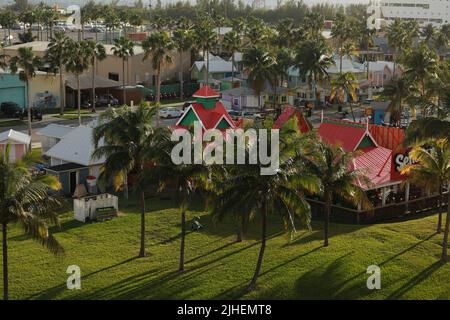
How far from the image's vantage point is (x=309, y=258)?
97.4ft

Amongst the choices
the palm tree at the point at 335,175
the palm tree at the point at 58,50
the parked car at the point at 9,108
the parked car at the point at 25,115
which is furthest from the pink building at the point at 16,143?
the palm tree at the point at 335,175

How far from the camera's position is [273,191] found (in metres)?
24.7

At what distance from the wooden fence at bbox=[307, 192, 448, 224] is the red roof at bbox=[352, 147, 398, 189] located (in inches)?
57.2

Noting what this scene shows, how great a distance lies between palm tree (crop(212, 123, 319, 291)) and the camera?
24469mm

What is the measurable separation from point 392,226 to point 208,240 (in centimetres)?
980

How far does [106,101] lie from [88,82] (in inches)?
125

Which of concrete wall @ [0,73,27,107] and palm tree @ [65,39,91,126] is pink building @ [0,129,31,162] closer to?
palm tree @ [65,39,91,126]

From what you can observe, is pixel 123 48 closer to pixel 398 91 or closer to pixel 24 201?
pixel 398 91

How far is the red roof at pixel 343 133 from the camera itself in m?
40.1

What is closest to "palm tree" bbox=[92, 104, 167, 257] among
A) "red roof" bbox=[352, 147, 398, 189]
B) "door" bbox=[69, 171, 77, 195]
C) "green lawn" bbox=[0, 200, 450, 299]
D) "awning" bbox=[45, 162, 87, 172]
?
"green lawn" bbox=[0, 200, 450, 299]

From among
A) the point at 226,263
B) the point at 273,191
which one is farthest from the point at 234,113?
the point at 273,191

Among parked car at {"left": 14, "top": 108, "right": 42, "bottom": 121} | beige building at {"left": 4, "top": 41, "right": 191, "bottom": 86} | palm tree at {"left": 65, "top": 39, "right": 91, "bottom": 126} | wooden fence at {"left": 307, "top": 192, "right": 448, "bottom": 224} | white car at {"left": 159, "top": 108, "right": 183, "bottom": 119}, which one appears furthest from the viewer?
beige building at {"left": 4, "top": 41, "right": 191, "bottom": 86}

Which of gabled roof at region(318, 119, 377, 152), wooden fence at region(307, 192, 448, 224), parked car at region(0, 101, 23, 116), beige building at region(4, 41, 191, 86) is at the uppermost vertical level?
beige building at region(4, 41, 191, 86)

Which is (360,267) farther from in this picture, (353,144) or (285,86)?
(285,86)
